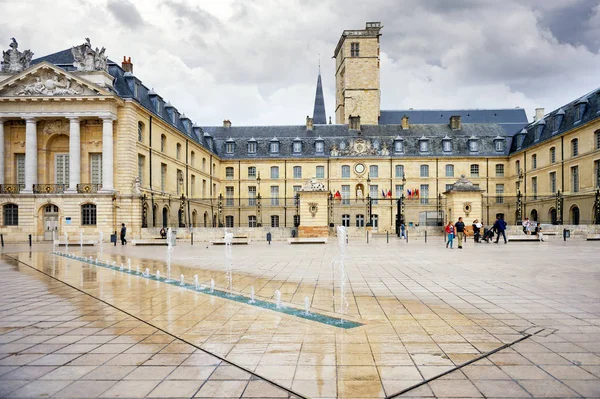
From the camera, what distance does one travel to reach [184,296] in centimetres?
848

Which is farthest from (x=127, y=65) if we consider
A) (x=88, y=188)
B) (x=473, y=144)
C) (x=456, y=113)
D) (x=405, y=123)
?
(x=456, y=113)

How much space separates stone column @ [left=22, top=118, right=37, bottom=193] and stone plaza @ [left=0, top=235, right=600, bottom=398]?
25401 mm

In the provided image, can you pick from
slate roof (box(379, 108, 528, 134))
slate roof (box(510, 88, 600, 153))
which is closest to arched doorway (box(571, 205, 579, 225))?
slate roof (box(510, 88, 600, 153))

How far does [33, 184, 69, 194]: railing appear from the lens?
32.3m

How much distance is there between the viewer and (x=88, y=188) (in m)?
32.0

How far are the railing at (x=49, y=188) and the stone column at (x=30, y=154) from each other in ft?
1.16

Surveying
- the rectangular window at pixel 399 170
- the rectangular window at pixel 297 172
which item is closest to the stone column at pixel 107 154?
the rectangular window at pixel 297 172

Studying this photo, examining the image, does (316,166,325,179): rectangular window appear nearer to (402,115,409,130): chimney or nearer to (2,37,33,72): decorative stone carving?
(402,115,409,130): chimney

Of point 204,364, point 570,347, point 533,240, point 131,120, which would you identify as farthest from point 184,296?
point 131,120

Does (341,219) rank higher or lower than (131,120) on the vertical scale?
lower

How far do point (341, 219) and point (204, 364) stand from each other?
43.3 metres

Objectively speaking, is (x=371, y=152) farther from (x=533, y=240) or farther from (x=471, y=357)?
(x=471, y=357)

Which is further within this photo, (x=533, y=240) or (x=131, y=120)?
(x=131, y=120)

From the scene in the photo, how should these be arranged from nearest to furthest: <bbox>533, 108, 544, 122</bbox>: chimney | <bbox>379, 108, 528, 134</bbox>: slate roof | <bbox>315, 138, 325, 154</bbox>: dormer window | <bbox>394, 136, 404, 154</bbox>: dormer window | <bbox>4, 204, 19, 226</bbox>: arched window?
<bbox>4, 204, 19, 226</bbox>: arched window → <bbox>394, 136, 404, 154</bbox>: dormer window → <bbox>315, 138, 325, 154</bbox>: dormer window → <bbox>533, 108, 544, 122</bbox>: chimney → <bbox>379, 108, 528, 134</bbox>: slate roof
